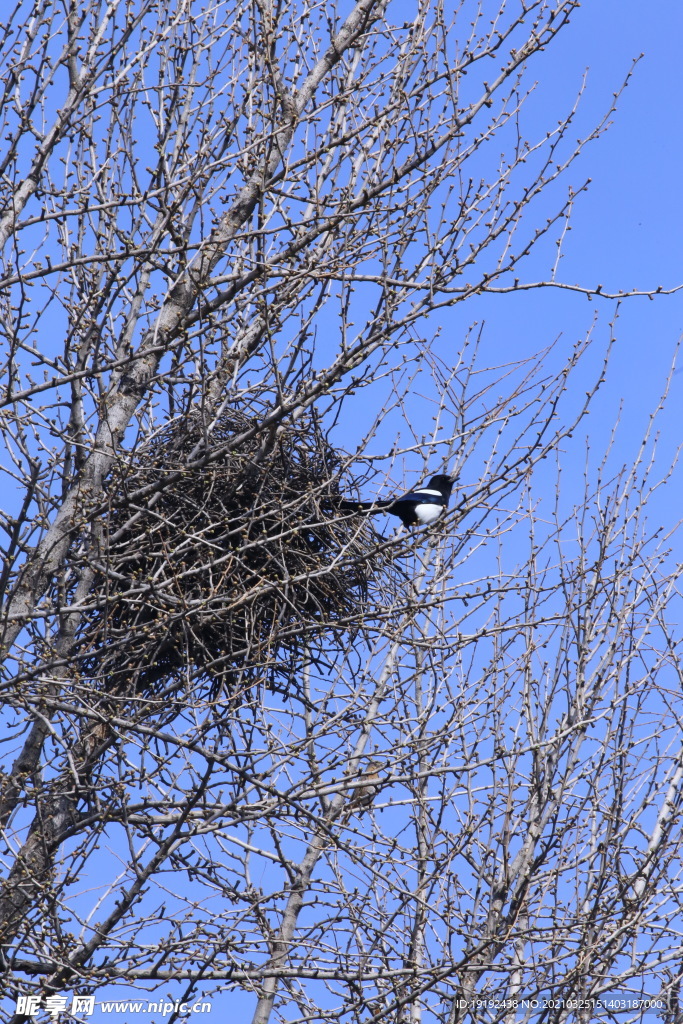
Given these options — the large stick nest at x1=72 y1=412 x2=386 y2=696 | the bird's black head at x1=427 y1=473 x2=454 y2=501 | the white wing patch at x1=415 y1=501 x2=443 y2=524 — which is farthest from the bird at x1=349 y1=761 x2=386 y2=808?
the bird's black head at x1=427 y1=473 x2=454 y2=501

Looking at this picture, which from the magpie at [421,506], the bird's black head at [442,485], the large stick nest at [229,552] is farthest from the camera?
the bird's black head at [442,485]

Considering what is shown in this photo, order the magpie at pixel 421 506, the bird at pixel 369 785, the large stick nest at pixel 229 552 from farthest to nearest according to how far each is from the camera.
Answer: the magpie at pixel 421 506 → the large stick nest at pixel 229 552 → the bird at pixel 369 785

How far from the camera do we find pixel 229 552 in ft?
18.7

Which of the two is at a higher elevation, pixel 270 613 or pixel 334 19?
pixel 334 19

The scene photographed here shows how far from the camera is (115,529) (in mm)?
6195

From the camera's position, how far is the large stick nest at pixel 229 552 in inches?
220

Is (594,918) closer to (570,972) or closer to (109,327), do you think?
(570,972)

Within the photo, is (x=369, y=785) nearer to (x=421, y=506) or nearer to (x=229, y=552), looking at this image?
(x=229, y=552)

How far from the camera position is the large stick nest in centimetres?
560

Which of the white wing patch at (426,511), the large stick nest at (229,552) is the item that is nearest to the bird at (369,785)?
the large stick nest at (229,552)

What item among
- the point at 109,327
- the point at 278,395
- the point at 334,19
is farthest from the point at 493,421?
the point at 334,19

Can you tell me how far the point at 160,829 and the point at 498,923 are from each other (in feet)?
5.45

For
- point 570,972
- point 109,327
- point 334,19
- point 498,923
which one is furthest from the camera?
point 334,19

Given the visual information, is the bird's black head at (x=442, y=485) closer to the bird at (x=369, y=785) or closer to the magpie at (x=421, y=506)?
the magpie at (x=421, y=506)
